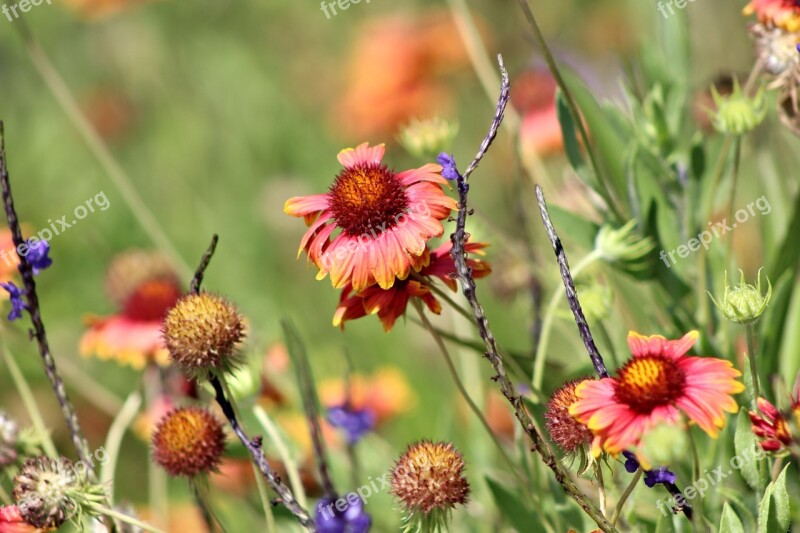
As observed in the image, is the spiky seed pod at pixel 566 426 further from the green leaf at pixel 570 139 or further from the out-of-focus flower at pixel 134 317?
the out-of-focus flower at pixel 134 317

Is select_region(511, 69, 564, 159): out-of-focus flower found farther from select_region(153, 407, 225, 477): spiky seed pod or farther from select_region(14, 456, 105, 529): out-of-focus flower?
select_region(14, 456, 105, 529): out-of-focus flower

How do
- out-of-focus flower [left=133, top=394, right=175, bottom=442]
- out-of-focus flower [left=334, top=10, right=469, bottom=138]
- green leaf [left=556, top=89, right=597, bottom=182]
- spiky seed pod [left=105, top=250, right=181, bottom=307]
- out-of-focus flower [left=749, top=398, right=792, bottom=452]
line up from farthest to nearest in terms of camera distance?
out-of-focus flower [left=334, top=10, right=469, bottom=138] < spiky seed pod [left=105, top=250, right=181, bottom=307] < out-of-focus flower [left=133, top=394, right=175, bottom=442] < green leaf [left=556, top=89, right=597, bottom=182] < out-of-focus flower [left=749, top=398, right=792, bottom=452]

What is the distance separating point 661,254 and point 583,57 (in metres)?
3.18

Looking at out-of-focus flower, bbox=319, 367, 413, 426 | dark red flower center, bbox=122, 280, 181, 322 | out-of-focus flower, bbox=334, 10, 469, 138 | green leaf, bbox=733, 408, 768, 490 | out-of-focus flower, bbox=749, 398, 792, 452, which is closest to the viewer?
out-of-focus flower, bbox=749, 398, 792, 452

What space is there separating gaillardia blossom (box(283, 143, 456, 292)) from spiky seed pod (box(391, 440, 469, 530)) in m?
0.18

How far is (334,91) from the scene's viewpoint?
4453 millimetres

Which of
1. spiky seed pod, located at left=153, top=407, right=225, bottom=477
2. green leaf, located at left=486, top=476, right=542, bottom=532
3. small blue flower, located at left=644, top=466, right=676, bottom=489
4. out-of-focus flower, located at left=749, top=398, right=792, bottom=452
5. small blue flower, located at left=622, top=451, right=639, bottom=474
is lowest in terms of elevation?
green leaf, located at left=486, top=476, right=542, bottom=532

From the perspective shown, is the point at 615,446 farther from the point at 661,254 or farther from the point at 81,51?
the point at 81,51

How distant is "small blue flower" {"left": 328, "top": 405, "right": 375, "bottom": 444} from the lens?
1612mm

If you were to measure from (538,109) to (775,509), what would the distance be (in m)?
1.63

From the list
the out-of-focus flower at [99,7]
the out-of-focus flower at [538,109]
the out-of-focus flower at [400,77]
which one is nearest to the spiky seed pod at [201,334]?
the out-of-focus flower at [538,109]

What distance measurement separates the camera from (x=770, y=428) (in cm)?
94

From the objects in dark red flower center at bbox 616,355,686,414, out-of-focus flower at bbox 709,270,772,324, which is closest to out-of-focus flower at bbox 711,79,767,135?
out-of-focus flower at bbox 709,270,772,324
